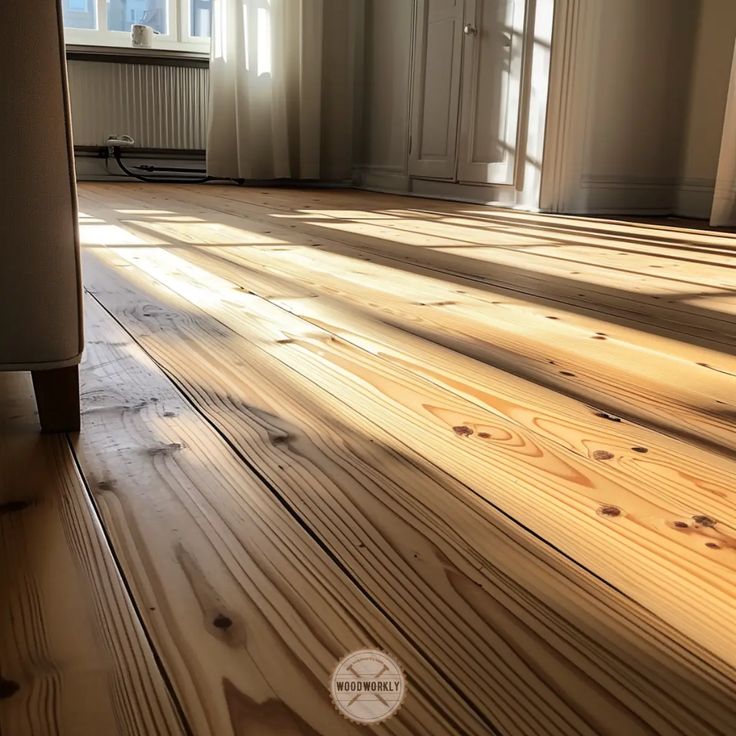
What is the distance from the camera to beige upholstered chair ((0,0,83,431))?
0.64 metres

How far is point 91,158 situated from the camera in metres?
5.07

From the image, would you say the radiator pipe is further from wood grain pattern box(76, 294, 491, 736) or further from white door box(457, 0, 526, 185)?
wood grain pattern box(76, 294, 491, 736)

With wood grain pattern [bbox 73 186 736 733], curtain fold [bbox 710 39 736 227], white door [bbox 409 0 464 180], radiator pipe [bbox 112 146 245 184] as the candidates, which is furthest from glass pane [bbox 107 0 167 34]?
wood grain pattern [bbox 73 186 736 733]

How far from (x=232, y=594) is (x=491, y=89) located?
12.3 feet

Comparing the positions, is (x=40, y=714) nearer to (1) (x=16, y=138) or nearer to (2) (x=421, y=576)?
(2) (x=421, y=576)

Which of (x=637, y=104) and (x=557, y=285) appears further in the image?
(x=637, y=104)

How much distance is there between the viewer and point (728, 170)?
322 centimetres

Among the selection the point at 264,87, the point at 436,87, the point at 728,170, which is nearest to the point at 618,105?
the point at 728,170

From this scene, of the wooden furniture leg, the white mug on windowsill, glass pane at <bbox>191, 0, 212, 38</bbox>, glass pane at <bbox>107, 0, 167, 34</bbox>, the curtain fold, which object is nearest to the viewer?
the wooden furniture leg

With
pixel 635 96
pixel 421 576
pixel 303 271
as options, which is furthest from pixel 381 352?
pixel 635 96

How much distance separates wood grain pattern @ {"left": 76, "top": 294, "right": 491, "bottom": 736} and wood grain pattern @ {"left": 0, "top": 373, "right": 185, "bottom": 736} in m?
0.01

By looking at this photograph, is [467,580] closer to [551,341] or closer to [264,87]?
[551,341]

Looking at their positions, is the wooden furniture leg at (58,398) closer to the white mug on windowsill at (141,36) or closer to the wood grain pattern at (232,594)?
the wood grain pattern at (232,594)

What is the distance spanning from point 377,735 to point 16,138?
50 cm
